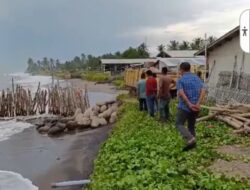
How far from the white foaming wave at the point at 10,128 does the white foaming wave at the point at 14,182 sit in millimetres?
8249

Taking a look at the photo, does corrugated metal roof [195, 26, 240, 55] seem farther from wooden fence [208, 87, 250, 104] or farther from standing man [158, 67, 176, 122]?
standing man [158, 67, 176, 122]

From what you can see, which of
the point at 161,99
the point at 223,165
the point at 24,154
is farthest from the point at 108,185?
the point at 24,154

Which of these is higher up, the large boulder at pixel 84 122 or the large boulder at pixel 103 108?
the large boulder at pixel 103 108

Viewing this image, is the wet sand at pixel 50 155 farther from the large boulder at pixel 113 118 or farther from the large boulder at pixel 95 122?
the large boulder at pixel 113 118

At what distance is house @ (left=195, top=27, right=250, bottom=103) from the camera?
62.1 ft

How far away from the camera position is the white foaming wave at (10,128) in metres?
22.4

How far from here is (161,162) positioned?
7.92 m

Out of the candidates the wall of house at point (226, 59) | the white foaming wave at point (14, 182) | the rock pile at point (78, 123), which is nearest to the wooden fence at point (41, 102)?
the rock pile at point (78, 123)

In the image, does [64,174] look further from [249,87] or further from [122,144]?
[249,87]

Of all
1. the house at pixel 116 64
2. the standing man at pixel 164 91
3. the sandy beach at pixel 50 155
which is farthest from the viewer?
the house at pixel 116 64

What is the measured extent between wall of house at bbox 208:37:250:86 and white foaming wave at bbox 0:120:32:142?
37.4 ft

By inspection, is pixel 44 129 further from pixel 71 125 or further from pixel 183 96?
pixel 183 96

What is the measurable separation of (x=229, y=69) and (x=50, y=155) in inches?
408

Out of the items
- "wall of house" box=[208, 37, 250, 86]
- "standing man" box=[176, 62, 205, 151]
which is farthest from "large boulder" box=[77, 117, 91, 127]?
"standing man" box=[176, 62, 205, 151]
